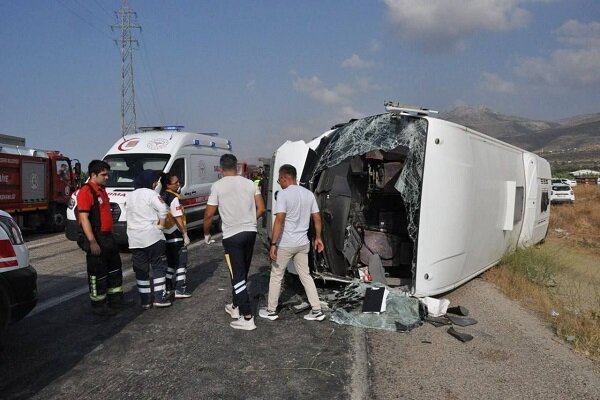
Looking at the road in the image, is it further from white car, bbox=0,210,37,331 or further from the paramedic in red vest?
white car, bbox=0,210,37,331

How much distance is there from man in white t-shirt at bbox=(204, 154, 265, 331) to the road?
1.03 feet

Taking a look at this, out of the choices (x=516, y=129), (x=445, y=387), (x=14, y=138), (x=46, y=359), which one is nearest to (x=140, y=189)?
(x=46, y=359)

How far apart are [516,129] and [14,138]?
179094mm

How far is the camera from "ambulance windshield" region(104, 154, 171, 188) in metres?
10.5

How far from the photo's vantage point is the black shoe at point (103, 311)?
5.57m

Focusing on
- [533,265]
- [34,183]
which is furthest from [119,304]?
[34,183]

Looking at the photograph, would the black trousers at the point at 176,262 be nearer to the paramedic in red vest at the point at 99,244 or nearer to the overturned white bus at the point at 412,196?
the paramedic in red vest at the point at 99,244

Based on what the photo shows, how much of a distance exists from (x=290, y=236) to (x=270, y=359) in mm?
1528

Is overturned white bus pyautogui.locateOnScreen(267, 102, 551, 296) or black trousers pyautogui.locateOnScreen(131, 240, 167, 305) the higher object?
overturned white bus pyautogui.locateOnScreen(267, 102, 551, 296)

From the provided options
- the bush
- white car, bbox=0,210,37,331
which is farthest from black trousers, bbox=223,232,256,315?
the bush

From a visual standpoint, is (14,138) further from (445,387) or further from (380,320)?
(445,387)

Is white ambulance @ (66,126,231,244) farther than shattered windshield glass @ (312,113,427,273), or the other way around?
white ambulance @ (66,126,231,244)

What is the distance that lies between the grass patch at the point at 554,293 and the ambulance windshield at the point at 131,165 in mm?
7141

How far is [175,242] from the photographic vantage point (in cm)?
637
